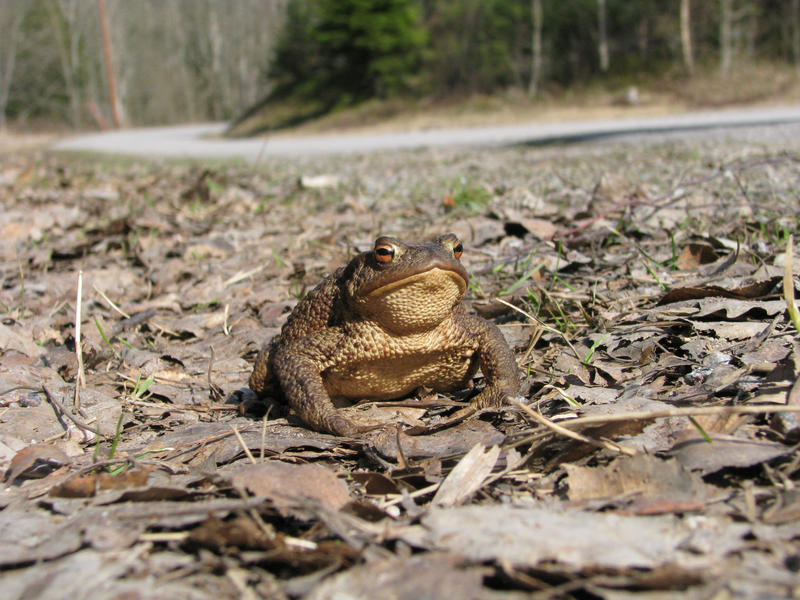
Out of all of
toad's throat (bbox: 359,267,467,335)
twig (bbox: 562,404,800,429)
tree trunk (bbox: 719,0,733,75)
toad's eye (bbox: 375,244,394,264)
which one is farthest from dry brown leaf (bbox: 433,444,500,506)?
tree trunk (bbox: 719,0,733,75)

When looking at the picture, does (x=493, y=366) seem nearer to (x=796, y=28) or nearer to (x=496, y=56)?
(x=496, y=56)

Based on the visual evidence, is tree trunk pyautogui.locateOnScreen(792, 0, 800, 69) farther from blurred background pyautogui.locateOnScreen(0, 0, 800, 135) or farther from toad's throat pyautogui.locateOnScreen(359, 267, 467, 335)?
toad's throat pyautogui.locateOnScreen(359, 267, 467, 335)

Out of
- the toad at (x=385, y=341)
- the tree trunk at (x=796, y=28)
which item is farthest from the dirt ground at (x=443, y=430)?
the tree trunk at (x=796, y=28)

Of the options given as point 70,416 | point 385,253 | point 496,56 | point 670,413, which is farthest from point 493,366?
point 496,56

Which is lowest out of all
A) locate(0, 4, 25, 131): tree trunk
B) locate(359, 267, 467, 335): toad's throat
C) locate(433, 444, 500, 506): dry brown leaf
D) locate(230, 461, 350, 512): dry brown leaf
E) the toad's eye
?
locate(433, 444, 500, 506): dry brown leaf

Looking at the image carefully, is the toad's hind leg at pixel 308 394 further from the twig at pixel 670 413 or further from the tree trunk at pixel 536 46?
the tree trunk at pixel 536 46

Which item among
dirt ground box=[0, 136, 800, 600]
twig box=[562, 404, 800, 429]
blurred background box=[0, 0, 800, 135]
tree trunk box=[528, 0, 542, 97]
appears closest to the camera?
dirt ground box=[0, 136, 800, 600]

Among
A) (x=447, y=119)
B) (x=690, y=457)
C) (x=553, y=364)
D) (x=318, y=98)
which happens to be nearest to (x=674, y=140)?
(x=553, y=364)
